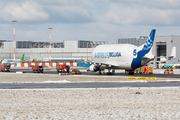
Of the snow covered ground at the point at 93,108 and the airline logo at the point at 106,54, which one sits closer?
the snow covered ground at the point at 93,108

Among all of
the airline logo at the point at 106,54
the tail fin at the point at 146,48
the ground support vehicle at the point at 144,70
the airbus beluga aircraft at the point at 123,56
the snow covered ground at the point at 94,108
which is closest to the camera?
the snow covered ground at the point at 94,108

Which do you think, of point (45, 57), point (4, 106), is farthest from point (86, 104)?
point (45, 57)

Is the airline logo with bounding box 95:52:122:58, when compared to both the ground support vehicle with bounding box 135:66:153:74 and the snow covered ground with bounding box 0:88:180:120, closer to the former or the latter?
the ground support vehicle with bounding box 135:66:153:74

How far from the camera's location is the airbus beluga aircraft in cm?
5388

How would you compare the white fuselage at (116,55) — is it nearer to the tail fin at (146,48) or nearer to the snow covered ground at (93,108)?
the tail fin at (146,48)

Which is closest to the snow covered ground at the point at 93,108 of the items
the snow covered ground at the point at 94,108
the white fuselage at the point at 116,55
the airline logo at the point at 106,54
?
the snow covered ground at the point at 94,108

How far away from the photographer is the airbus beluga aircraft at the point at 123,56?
53875 mm

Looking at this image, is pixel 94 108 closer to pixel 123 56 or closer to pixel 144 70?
pixel 123 56

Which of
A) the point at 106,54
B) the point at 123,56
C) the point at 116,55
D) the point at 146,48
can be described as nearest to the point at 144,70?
the point at 106,54

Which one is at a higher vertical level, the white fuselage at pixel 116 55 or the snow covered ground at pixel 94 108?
the white fuselage at pixel 116 55

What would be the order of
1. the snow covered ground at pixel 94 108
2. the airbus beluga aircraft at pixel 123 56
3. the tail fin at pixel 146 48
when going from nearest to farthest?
the snow covered ground at pixel 94 108
the tail fin at pixel 146 48
the airbus beluga aircraft at pixel 123 56

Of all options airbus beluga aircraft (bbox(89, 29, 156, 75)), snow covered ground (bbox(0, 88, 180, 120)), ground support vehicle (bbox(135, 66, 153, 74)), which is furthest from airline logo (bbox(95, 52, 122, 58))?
snow covered ground (bbox(0, 88, 180, 120))

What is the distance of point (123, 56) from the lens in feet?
186

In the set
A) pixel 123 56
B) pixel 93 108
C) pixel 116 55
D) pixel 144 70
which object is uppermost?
pixel 116 55
